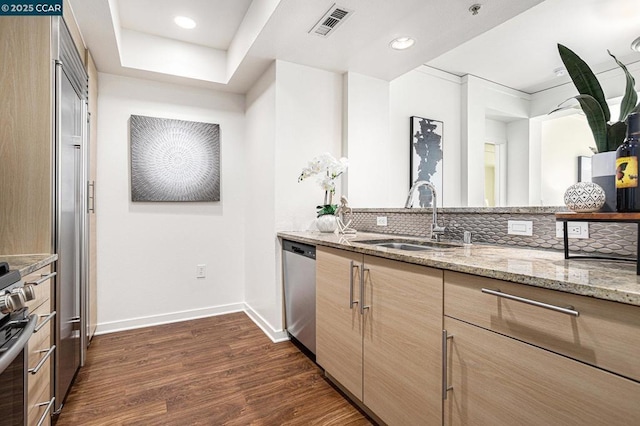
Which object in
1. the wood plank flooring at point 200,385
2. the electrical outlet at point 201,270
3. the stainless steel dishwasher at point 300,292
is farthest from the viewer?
the electrical outlet at point 201,270

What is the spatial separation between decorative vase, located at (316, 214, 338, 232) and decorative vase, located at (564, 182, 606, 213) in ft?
5.10

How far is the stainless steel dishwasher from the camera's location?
84.5 inches

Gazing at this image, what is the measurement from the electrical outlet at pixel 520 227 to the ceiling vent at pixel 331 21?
1.55 metres

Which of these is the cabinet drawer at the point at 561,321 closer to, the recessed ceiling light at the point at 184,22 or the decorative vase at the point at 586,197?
the decorative vase at the point at 586,197

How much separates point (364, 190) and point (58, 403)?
2.45m

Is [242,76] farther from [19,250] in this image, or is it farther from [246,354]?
[246,354]

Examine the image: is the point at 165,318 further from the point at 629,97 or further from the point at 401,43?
the point at 629,97

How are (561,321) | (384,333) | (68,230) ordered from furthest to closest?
(68,230) → (384,333) → (561,321)

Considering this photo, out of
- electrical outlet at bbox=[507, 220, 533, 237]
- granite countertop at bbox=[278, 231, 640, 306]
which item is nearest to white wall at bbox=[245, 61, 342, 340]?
granite countertop at bbox=[278, 231, 640, 306]

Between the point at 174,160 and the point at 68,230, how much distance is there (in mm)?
1433

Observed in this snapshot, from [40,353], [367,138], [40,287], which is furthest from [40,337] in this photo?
[367,138]

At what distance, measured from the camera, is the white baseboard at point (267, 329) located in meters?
2.54

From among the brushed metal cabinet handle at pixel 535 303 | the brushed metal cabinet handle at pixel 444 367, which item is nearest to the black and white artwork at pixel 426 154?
the brushed metal cabinet handle at pixel 444 367

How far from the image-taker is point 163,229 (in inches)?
119
